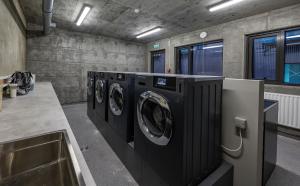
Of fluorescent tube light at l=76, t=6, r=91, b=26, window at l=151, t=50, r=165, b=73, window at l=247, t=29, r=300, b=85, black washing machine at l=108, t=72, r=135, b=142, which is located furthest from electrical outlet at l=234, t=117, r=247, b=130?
window at l=151, t=50, r=165, b=73

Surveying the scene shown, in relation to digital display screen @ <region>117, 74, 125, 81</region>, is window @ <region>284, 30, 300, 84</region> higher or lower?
higher

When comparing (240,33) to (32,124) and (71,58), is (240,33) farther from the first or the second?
(71,58)

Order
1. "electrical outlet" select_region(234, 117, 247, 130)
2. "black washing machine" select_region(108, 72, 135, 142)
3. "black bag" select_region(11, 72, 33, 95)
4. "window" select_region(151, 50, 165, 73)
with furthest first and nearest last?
"window" select_region(151, 50, 165, 73) < "black bag" select_region(11, 72, 33, 95) < "black washing machine" select_region(108, 72, 135, 142) < "electrical outlet" select_region(234, 117, 247, 130)

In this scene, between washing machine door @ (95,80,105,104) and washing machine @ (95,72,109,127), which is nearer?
washing machine @ (95,72,109,127)

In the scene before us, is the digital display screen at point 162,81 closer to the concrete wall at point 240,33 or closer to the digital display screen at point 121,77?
the digital display screen at point 121,77

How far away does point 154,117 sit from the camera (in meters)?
1.71

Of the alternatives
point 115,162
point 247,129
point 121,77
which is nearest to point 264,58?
point 247,129

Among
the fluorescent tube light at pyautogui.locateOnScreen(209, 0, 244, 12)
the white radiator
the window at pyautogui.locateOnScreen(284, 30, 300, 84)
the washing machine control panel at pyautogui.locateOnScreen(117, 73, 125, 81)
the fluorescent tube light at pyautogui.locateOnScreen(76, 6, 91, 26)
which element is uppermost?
the fluorescent tube light at pyautogui.locateOnScreen(76, 6, 91, 26)

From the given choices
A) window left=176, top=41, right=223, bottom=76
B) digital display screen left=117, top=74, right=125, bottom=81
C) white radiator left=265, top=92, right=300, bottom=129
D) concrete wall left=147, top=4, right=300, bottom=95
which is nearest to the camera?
digital display screen left=117, top=74, right=125, bottom=81

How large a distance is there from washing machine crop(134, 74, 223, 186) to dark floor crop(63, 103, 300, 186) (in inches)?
21.7

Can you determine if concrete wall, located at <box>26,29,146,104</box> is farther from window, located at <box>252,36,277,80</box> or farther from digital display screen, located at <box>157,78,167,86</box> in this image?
digital display screen, located at <box>157,78,167,86</box>

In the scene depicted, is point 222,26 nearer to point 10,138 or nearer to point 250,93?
point 250,93

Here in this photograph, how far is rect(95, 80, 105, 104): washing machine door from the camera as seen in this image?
9.76 feet

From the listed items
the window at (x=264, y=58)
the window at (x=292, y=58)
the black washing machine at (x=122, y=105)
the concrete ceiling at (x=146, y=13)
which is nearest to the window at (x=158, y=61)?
the concrete ceiling at (x=146, y=13)
